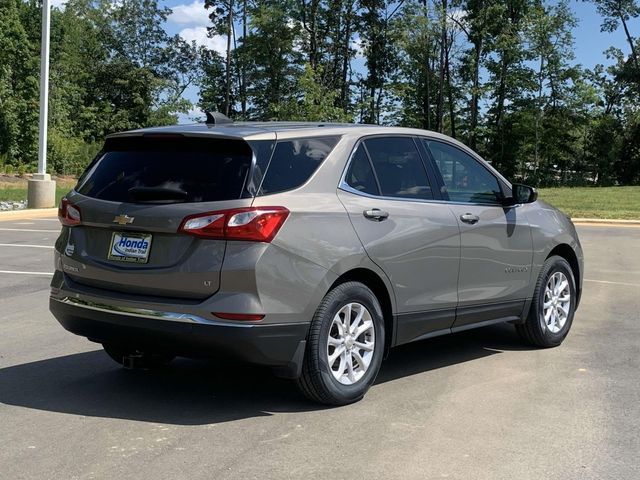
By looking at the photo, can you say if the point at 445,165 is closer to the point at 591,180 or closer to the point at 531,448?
the point at 531,448

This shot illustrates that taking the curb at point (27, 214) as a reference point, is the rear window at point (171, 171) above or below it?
above

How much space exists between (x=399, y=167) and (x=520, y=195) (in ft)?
4.55

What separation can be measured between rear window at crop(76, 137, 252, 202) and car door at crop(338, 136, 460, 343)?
2.48 ft

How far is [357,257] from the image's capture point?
4.60 metres

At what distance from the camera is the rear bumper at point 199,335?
4.15 metres

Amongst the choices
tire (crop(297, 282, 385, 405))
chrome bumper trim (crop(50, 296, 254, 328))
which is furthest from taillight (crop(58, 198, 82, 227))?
tire (crop(297, 282, 385, 405))

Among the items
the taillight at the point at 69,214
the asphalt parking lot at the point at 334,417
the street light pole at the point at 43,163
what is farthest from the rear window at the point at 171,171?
the street light pole at the point at 43,163

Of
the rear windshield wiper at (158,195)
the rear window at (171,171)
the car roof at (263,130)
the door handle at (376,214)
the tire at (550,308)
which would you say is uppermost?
the car roof at (263,130)

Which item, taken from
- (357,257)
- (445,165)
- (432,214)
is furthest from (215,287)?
(445,165)

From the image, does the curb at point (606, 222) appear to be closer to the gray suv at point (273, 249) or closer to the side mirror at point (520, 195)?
the side mirror at point (520, 195)

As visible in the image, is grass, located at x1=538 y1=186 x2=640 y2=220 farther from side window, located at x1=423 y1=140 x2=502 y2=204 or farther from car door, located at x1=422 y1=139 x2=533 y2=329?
side window, located at x1=423 y1=140 x2=502 y2=204

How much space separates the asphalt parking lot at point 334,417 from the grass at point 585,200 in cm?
1700

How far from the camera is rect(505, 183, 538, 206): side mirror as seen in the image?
237 inches

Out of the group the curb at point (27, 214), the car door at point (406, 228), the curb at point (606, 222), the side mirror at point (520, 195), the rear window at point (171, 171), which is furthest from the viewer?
the curb at point (606, 222)
